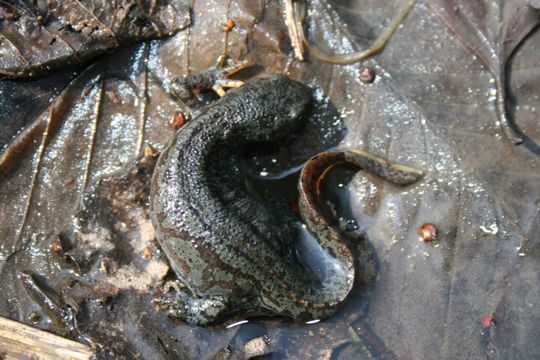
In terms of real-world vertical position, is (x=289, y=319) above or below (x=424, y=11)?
below

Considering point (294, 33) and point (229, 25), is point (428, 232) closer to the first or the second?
point (294, 33)

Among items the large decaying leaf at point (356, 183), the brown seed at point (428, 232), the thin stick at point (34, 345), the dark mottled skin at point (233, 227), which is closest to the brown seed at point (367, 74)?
the large decaying leaf at point (356, 183)

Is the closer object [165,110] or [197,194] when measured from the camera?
[197,194]

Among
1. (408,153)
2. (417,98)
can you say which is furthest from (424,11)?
(408,153)

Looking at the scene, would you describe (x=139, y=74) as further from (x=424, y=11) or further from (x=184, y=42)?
(x=424, y=11)

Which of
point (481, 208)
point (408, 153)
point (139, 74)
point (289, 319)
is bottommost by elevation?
point (289, 319)

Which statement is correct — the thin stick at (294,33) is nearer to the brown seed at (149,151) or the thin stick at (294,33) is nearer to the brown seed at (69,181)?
the brown seed at (149,151)
